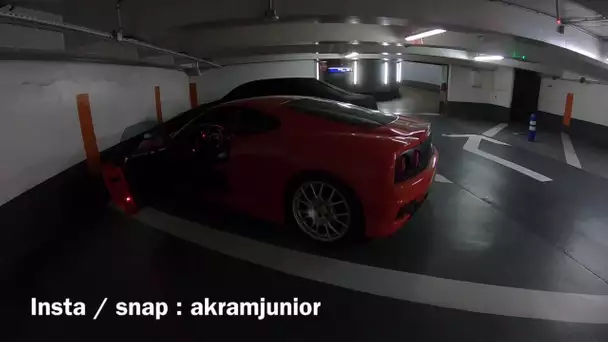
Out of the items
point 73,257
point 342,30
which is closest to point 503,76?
point 342,30

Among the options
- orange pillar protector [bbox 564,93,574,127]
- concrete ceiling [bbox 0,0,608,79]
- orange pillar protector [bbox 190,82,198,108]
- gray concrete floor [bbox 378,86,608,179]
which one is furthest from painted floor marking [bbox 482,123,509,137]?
orange pillar protector [bbox 190,82,198,108]

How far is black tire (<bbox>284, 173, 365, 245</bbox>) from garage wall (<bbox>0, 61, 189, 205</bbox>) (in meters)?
2.60

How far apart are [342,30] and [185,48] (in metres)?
3.21

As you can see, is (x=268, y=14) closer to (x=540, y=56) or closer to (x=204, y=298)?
(x=204, y=298)

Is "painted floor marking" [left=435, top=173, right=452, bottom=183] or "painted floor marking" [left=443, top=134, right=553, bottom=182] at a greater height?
"painted floor marking" [left=435, top=173, right=452, bottom=183]

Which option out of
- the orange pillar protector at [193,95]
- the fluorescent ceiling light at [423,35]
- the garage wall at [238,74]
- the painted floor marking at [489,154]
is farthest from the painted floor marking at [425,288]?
the garage wall at [238,74]

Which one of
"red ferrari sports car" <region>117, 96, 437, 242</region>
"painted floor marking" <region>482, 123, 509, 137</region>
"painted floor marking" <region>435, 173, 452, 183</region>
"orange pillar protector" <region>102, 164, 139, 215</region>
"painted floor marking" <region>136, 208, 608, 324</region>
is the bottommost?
"painted floor marking" <region>482, 123, 509, 137</region>

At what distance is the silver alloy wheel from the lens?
3420mm

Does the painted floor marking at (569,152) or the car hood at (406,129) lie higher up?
the car hood at (406,129)

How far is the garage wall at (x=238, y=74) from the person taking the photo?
13.0 meters

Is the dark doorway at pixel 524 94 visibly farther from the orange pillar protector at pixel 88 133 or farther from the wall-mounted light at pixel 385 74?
the orange pillar protector at pixel 88 133

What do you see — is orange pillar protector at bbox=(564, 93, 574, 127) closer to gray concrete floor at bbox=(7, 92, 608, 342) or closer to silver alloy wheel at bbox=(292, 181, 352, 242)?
gray concrete floor at bbox=(7, 92, 608, 342)

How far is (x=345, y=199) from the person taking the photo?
3.35 m

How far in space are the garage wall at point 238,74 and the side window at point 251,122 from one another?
9.07 m
